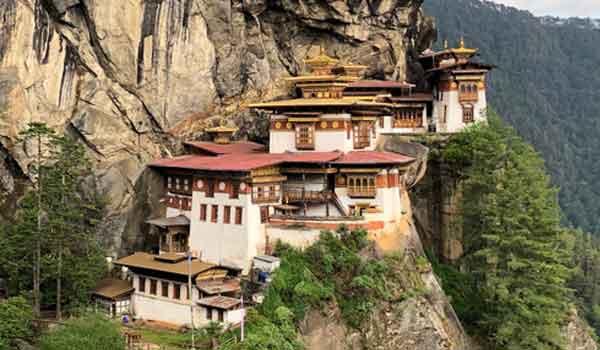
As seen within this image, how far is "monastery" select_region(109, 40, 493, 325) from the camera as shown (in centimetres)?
3828

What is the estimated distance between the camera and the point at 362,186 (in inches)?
1625

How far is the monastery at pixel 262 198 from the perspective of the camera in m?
38.3

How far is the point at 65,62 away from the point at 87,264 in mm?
12259

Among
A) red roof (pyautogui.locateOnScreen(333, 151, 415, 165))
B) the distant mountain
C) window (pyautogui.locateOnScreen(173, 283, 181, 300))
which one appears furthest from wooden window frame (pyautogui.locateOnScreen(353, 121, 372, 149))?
the distant mountain

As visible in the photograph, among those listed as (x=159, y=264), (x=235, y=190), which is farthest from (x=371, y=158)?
(x=159, y=264)

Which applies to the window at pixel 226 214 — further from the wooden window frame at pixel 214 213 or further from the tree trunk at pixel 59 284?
the tree trunk at pixel 59 284

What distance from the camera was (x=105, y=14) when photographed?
45.4 metres

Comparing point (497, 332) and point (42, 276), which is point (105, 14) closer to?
point (42, 276)

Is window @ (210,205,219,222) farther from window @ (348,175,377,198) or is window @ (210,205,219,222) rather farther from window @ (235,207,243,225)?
window @ (348,175,377,198)

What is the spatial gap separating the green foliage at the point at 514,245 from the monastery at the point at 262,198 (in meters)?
5.43

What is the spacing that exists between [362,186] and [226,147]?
9.60 m

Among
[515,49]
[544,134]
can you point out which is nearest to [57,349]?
[544,134]

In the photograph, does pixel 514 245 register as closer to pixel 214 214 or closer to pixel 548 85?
pixel 214 214

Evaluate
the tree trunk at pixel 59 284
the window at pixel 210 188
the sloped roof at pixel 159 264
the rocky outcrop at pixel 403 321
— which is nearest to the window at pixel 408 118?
the rocky outcrop at pixel 403 321
